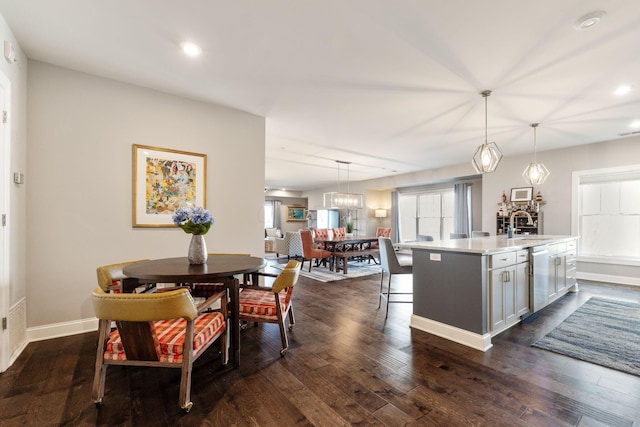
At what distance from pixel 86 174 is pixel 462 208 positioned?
825 cm

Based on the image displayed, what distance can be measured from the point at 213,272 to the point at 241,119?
2.48 meters

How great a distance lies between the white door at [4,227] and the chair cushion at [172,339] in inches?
41.0

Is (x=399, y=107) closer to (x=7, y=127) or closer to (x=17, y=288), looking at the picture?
(x=7, y=127)

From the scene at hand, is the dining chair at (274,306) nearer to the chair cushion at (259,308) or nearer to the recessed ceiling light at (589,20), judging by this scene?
the chair cushion at (259,308)

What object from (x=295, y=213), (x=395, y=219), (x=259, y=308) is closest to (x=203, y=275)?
(x=259, y=308)

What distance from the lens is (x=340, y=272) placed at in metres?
6.38

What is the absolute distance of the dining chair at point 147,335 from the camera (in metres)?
1.61

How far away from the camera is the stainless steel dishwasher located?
11.0 ft

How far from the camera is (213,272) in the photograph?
2.10 meters

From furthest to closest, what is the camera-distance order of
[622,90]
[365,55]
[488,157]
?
[488,157] → [622,90] → [365,55]

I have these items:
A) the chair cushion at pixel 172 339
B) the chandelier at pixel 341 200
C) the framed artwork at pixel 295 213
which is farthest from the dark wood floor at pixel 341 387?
the framed artwork at pixel 295 213

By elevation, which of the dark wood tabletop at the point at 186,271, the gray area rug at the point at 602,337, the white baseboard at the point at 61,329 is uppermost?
the dark wood tabletop at the point at 186,271

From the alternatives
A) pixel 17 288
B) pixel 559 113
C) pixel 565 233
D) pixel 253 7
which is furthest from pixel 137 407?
pixel 565 233

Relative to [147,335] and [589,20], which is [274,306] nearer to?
[147,335]
